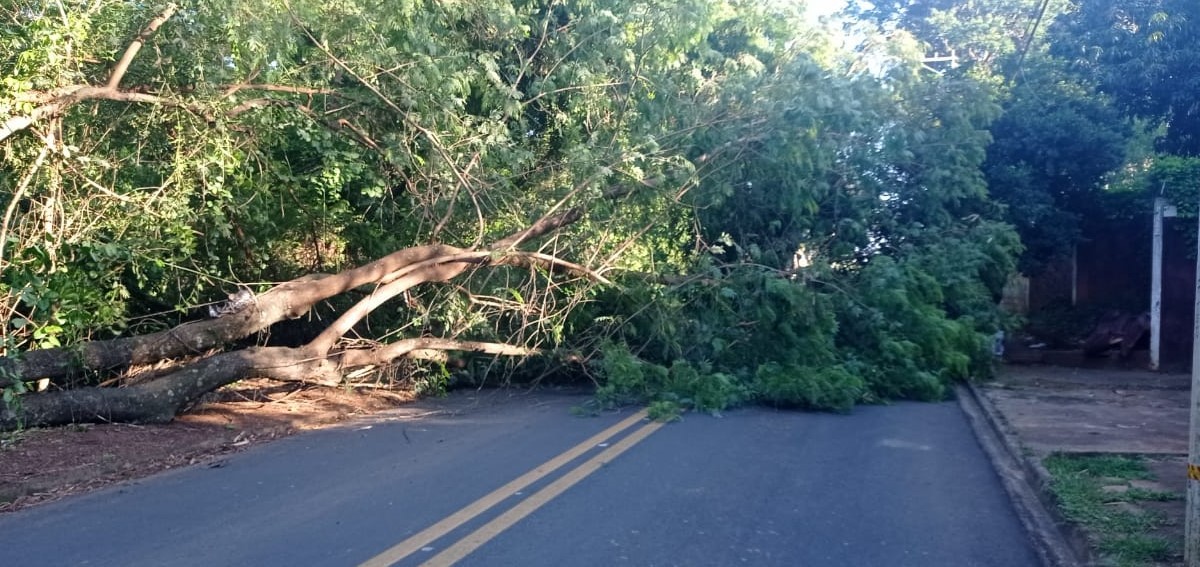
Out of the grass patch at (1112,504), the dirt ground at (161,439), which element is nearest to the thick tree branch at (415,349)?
the dirt ground at (161,439)

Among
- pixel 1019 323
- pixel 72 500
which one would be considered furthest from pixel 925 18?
pixel 72 500

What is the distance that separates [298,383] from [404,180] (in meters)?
2.81

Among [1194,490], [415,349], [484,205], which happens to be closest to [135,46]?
[484,205]

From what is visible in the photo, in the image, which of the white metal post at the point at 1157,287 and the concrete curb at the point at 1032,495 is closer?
the concrete curb at the point at 1032,495

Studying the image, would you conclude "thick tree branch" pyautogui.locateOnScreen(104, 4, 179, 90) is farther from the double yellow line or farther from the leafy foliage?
the double yellow line

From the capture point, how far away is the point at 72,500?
7.55 m

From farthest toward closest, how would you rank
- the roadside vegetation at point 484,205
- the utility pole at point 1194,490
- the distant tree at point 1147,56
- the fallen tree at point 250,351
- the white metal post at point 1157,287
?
the white metal post at point 1157,287, the distant tree at point 1147,56, the roadside vegetation at point 484,205, the fallen tree at point 250,351, the utility pole at point 1194,490

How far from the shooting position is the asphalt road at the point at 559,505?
19.4 feet

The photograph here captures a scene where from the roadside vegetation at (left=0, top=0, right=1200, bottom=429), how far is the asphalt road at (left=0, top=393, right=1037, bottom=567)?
2248mm

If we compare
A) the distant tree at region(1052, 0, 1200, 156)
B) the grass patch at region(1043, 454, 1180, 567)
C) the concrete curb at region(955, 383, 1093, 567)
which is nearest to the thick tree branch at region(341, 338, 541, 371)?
the concrete curb at region(955, 383, 1093, 567)

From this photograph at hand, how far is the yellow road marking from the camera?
5.80 m

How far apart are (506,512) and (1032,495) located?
12.4 ft

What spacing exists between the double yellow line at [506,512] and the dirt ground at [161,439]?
300 centimetres

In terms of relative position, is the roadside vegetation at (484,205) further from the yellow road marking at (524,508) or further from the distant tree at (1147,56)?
the yellow road marking at (524,508)
